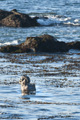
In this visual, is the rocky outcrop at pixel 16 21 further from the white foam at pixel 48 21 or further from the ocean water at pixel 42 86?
the ocean water at pixel 42 86

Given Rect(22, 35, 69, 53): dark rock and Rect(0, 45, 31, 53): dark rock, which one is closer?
Rect(0, 45, 31, 53): dark rock

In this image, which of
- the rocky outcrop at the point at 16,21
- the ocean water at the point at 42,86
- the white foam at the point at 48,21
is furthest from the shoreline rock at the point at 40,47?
the white foam at the point at 48,21

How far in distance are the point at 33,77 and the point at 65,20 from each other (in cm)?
3737

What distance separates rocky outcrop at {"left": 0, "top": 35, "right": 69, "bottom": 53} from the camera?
102 feet

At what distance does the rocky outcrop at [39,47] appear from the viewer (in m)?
30.9

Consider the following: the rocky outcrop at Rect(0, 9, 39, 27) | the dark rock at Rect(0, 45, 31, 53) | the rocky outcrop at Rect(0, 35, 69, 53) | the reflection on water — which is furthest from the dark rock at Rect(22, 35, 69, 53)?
the rocky outcrop at Rect(0, 9, 39, 27)

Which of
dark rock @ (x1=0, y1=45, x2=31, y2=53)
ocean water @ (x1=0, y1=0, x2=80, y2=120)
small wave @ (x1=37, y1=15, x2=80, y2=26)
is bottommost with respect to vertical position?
small wave @ (x1=37, y1=15, x2=80, y2=26)

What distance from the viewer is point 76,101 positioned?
17078mm

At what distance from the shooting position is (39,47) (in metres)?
31.3

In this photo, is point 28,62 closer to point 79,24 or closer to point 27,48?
point 27,48

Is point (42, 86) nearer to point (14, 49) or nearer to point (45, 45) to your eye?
point (14, 49)

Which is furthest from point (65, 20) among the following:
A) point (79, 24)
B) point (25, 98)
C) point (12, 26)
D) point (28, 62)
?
point (25, 98)

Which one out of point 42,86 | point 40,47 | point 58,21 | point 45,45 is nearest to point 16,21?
point 58,21

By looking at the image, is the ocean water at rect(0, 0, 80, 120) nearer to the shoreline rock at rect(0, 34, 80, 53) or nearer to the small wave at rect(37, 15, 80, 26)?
the shoreline rock at rect(0, 34, 80, 53)
